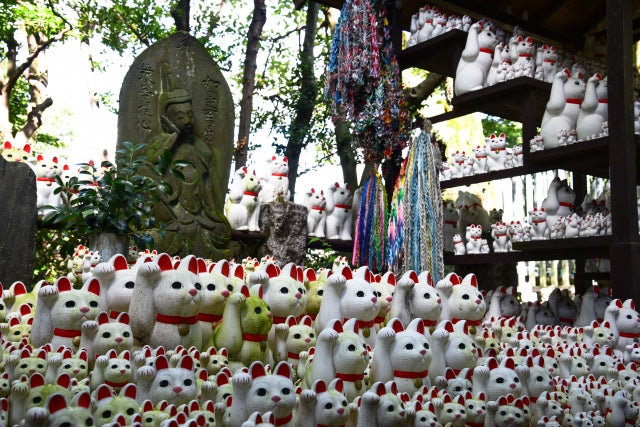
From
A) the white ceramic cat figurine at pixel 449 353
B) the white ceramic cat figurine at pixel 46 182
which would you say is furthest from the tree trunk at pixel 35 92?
the white ceramic cat figurine at pixel 449 353

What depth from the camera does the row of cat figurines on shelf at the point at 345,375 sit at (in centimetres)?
212

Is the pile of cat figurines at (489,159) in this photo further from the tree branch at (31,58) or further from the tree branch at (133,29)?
the tree branch at (31,58)

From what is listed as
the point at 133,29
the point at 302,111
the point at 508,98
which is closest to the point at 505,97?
the point at 508,98

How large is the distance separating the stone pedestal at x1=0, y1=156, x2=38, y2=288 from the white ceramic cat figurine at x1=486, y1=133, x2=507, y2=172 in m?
4.46

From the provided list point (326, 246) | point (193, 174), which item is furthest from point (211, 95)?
point (326, 246)

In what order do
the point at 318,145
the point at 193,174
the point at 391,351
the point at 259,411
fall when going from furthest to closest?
the point at 318,145 → the point at 193,174 → the point at 391,351 → the point at 259,411

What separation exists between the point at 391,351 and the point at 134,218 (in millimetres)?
2827

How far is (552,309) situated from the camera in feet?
19.0

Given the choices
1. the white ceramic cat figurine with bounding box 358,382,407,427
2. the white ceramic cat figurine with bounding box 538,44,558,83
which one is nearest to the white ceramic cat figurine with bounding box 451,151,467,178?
the white ceramic cat figurine with bounding box 538,44,558,83

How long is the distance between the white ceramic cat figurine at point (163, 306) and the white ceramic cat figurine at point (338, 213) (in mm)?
5248

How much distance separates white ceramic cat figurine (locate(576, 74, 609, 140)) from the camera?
17.0ft

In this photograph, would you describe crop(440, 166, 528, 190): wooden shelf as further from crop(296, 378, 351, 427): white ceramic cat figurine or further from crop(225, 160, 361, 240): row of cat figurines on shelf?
crop(296, 378, 351, 427): white ceramic cat figurine

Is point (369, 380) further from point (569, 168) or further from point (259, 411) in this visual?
point (569, 168)

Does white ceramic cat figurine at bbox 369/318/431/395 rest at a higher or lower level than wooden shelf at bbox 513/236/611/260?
lower
